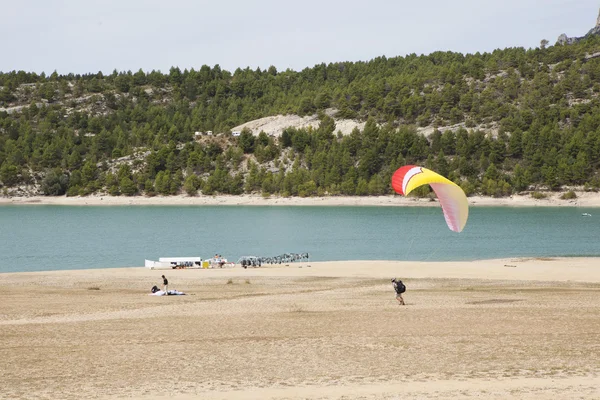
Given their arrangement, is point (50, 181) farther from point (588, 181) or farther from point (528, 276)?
point (528, 276)

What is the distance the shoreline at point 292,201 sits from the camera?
121 metres

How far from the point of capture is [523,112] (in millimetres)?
140875

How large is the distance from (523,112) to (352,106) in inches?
1509

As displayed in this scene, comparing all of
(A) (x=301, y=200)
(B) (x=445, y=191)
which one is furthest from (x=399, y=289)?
(A) (x=301, y=200)

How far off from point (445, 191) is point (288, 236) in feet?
152

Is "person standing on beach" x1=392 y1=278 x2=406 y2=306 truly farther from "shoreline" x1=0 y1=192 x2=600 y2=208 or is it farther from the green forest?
the green forest

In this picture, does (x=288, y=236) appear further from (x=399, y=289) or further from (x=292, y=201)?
(x=292, y=201)

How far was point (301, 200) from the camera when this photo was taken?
131500mm

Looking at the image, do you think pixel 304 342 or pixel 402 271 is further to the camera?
pixel 402 271

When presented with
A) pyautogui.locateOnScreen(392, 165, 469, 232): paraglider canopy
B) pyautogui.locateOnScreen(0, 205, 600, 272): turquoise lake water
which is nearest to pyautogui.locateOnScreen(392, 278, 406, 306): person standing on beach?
pyautogui.locateOnScreen(392, 165, 469, 232): paraglider canopy

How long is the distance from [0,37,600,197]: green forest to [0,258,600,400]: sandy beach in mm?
98075

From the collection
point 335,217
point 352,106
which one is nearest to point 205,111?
point 352,106

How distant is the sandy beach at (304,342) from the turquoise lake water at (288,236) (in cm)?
2309

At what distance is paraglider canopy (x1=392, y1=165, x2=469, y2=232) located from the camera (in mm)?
27406
